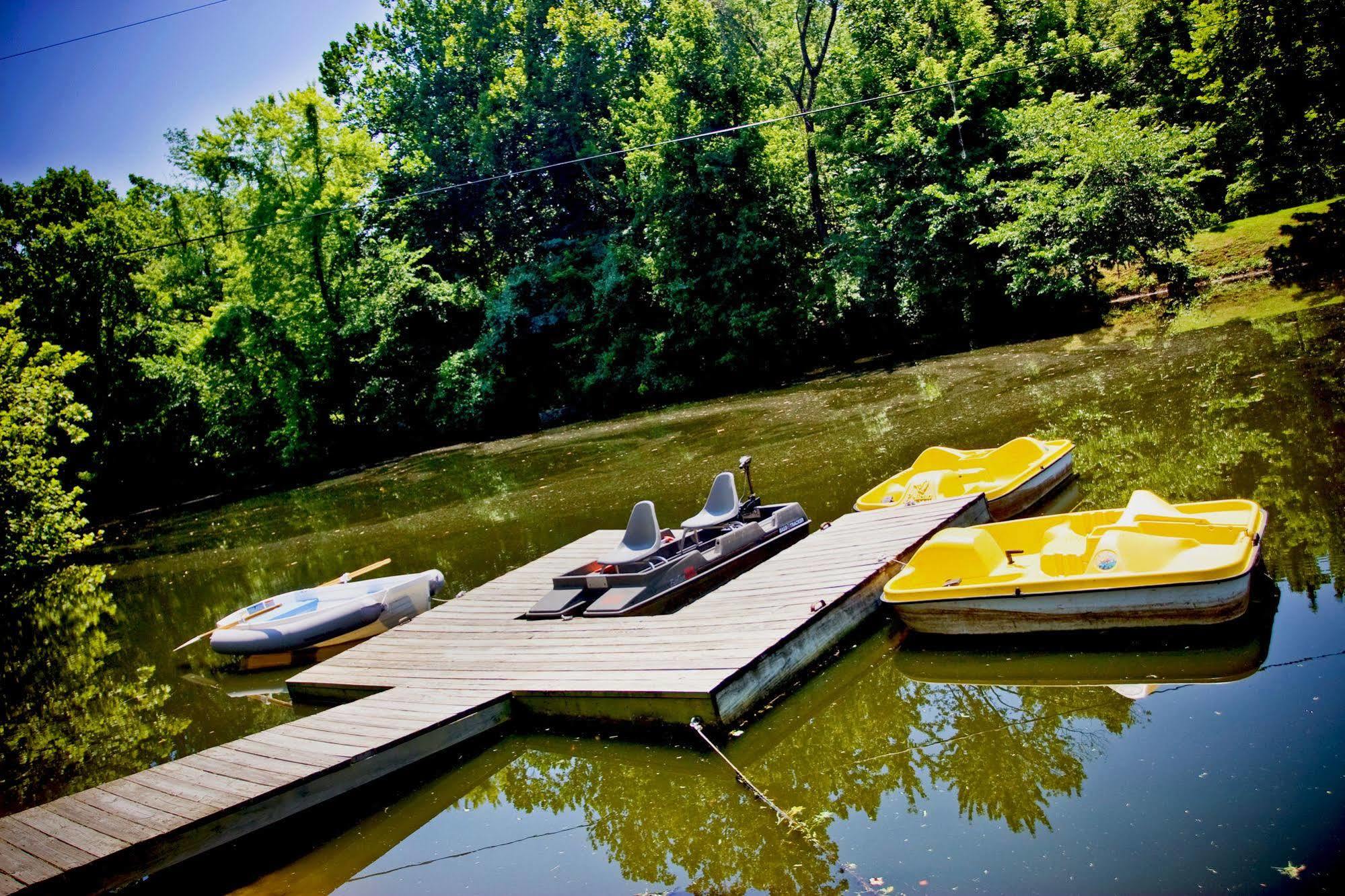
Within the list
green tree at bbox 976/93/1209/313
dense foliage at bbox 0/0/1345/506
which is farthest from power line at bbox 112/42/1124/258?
green tree at bbox 976/93/1209/313

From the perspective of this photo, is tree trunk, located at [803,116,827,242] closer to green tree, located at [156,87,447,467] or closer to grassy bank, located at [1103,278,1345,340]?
grassy bank, located at [1103,278,1345,340]

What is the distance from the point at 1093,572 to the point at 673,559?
3985mm

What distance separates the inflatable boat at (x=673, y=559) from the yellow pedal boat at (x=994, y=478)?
4.11 ft

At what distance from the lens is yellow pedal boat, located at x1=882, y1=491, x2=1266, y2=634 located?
5840 mm

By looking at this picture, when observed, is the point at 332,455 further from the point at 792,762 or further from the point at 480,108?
the point at 792,762

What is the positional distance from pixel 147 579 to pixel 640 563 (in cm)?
1460

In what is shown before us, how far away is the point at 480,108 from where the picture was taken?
115ft

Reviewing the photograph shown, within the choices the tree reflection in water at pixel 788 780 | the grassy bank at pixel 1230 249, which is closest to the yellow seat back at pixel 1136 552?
the tree reflection in water at pixel 788 780

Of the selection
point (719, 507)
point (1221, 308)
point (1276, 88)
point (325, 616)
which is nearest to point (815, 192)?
point (1276, 88)

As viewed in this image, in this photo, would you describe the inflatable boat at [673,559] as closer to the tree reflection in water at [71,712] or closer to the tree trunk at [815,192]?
the tree reflection in water at [71,712]

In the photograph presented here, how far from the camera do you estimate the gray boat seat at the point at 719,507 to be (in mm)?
9594

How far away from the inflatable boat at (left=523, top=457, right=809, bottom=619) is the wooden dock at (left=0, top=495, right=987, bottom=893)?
323mm

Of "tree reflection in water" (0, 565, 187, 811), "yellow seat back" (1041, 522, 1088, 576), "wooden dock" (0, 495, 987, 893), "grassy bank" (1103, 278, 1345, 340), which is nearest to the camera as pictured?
"wooden dock" (0, 495, 987, 893)

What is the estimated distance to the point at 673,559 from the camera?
28.9 feet
